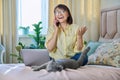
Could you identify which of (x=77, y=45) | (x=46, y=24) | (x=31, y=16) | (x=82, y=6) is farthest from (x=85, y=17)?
(x=77, y=45)

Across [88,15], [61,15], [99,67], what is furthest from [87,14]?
[99,67]

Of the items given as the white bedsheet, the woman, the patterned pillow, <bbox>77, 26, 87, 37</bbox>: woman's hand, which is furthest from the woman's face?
the white bedsheet

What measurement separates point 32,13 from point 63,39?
2113mm

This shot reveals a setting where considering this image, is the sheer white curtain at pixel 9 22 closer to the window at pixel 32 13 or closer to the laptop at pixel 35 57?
the window at pixel 32 13

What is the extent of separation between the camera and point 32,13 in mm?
4590

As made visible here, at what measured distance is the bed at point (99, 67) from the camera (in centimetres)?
192

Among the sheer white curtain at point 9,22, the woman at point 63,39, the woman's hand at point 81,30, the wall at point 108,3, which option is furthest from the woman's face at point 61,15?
the sheer white curtain at point 9,22

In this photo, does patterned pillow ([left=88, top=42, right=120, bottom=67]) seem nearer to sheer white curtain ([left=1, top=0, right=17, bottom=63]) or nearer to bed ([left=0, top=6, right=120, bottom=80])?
bed ([left=0, top=6, right=120, bottom=80])

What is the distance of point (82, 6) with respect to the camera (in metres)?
4.16

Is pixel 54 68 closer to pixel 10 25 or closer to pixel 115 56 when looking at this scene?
pixel 115 56

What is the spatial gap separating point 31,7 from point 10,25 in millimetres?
594

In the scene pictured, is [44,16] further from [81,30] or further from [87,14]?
[81,30]

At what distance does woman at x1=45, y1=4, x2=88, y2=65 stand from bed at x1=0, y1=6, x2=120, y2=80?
0.24m

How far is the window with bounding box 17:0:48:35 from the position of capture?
4.49 m
